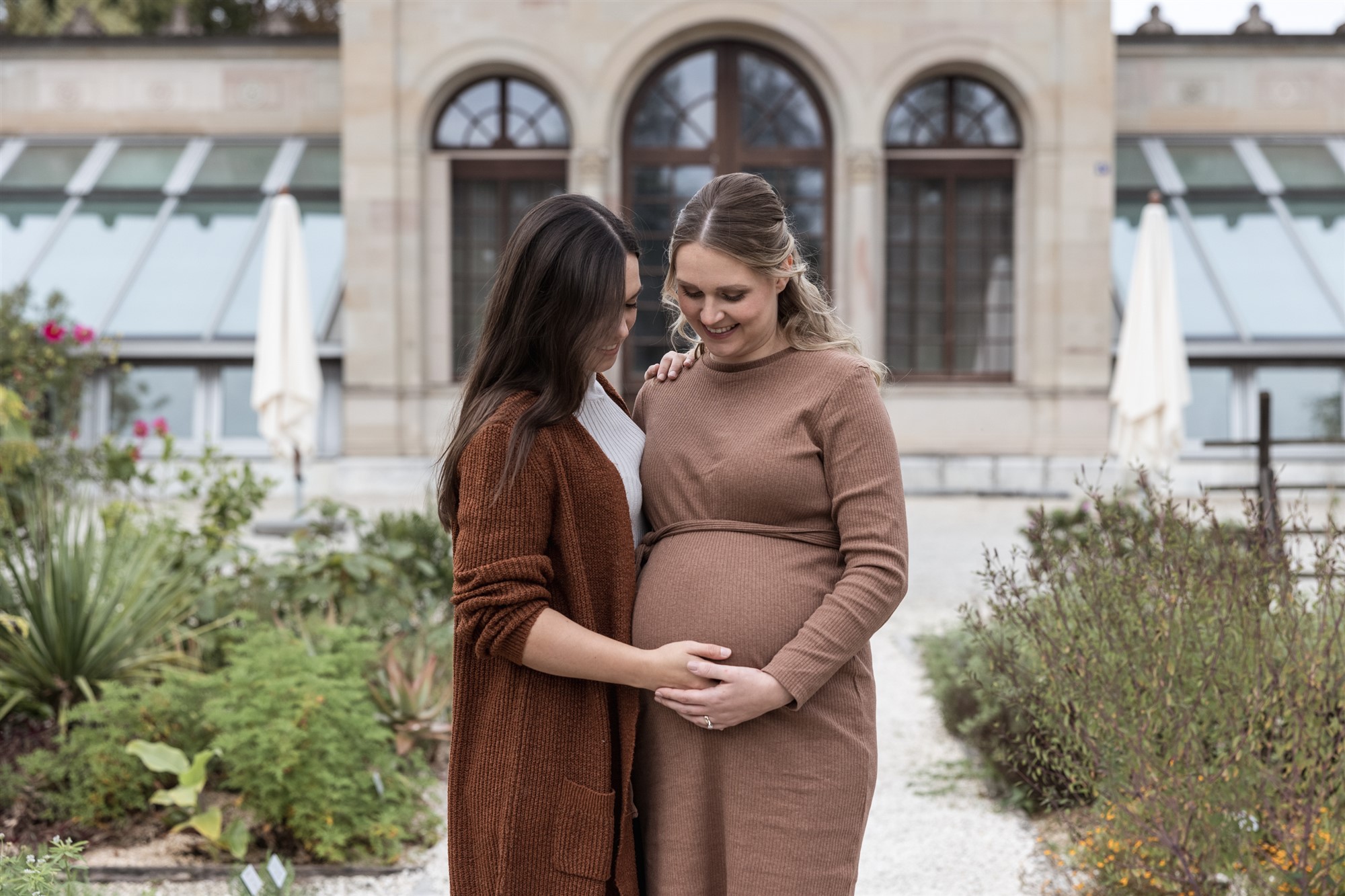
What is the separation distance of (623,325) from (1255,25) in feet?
56.6

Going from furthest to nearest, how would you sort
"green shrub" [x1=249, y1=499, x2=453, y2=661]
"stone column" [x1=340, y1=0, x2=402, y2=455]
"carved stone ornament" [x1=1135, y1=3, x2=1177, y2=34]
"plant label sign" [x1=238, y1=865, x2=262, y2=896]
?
1. "carved stone ornament" [x1=1135, y1=3, x2=1177, y2=34]
2. "stone column" [x1=340, y1=0, x2=402, y2=455]
3. "green shrub" [x1=249, y1=499, x2=453, y2=661]
4. "plant label sign" [x1=238, y1=865, x2=262, y2=896]

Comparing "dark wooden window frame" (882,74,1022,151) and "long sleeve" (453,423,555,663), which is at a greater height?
"dark wooden window frame" (882,74,1022,151)

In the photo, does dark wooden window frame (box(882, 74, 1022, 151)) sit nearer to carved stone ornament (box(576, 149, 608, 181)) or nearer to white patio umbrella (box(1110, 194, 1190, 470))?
carved stone ornament (box(576, 149, 608, 181))

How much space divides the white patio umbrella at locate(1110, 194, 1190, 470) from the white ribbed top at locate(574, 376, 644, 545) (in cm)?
885

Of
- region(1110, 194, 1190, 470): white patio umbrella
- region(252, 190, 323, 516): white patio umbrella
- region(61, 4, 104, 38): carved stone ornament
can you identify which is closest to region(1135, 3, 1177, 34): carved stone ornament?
region(1110, 194, 1190, 470): white patio umbrella

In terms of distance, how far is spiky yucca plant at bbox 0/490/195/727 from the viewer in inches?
184

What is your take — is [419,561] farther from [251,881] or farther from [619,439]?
[619,439]

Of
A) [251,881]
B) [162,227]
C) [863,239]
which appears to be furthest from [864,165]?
[251,881]

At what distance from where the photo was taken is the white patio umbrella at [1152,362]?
33.8 feet

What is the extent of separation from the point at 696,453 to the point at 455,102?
1309 centimetres

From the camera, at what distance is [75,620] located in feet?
15.4

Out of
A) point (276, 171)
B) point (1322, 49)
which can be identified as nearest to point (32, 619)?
point (276, 171)

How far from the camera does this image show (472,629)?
2068mm

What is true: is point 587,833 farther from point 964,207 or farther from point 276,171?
point 276,171
